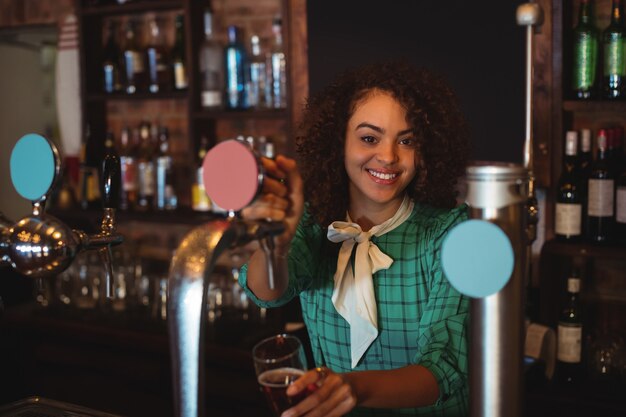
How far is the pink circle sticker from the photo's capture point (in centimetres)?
60

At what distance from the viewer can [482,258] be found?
1.73ft

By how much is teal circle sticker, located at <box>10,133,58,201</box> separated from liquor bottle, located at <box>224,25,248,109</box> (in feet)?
7.05

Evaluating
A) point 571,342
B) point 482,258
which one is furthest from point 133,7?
point 482,258

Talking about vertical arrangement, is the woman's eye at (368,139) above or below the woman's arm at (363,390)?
above

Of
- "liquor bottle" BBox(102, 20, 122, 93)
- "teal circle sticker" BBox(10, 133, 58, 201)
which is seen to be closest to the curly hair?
"teal circle sticker" BBox(10, 133, 58, 201)

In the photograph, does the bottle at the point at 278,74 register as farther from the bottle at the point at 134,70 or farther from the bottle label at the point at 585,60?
the bottle label at the point at 585,60

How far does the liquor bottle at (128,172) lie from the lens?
3.20 m

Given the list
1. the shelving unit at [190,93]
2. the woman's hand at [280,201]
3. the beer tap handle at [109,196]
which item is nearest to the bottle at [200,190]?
the shelving unit at [190,93]

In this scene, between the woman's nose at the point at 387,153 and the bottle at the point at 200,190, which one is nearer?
the woman's nose at the point at 387,153

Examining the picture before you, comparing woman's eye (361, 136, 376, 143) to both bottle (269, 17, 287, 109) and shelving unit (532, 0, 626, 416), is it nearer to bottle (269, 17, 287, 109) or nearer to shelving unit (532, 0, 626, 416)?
shelving unit (532, 0, 626, 416)

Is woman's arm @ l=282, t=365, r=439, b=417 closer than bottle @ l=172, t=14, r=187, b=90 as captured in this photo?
Yes

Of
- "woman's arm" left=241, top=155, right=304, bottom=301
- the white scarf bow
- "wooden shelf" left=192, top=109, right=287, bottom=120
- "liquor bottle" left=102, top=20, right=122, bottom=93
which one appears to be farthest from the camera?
"liquor bottle" left=102, top=20, right=122, bottom=93

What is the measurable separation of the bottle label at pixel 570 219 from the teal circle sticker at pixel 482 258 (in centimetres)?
185

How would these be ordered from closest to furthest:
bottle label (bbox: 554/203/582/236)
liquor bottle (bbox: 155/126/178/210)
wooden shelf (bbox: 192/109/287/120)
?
bottle label (bbox: 554/203/582/236) < wooden shelf (bbox: 192/109/287/120) < liquor bottle (bbox: 155/126/178/210)
